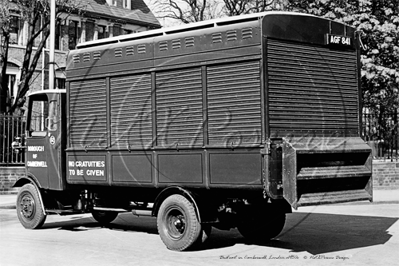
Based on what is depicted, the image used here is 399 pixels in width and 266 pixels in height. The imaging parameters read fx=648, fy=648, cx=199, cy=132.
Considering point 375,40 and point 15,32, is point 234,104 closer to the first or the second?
point 375,40

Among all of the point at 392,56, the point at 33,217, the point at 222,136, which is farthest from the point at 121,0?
the point at 222,136

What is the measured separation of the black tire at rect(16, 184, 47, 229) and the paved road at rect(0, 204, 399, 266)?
20 centimetres

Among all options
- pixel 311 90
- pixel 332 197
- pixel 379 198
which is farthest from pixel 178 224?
pixel 379 198

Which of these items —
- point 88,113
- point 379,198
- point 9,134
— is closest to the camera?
point 88,113

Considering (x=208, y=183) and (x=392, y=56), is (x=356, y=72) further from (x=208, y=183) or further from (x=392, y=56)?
(x=392, y=56)

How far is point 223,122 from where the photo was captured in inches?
389

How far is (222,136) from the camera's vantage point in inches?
389

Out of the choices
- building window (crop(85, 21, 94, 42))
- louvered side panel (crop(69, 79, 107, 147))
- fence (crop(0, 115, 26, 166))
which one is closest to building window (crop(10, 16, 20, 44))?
building window (crop(85, 21, 94, 42))

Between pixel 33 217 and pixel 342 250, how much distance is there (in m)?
6.30

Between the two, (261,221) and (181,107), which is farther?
(261,221)

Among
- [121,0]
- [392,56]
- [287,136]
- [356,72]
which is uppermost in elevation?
[121,0]

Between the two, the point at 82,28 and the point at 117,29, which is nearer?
the point at 82,28

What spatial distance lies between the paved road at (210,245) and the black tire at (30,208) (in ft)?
0.66

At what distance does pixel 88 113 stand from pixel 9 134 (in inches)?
449
